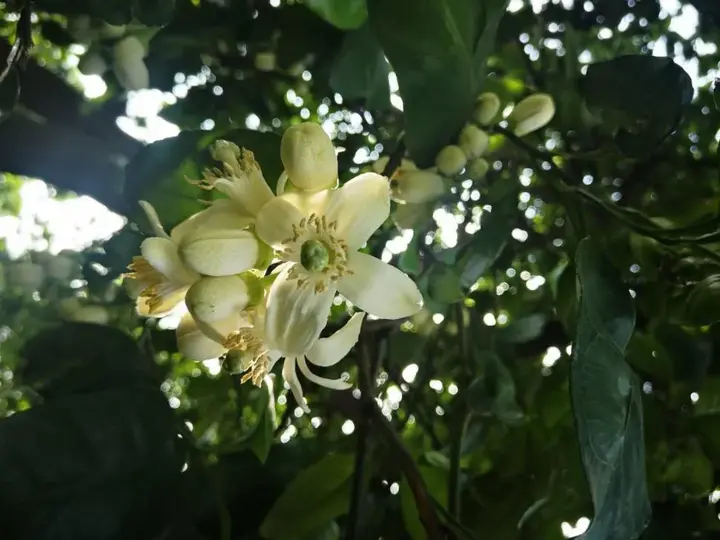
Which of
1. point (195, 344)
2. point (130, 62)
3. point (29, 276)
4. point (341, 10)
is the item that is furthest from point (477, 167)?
point (29, 276)

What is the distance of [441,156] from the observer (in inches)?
18.3

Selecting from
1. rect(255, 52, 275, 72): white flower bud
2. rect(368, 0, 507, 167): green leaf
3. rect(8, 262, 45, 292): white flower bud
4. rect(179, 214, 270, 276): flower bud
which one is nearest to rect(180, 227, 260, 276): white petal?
rect(179, 214, 270, 276): flower bud

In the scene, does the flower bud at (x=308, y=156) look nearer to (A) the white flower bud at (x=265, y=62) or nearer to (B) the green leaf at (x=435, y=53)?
(B) the green leaf at (x=435, y=53)

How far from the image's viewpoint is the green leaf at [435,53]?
1.14 feet

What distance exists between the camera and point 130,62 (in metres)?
0.67

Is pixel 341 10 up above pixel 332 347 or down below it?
above

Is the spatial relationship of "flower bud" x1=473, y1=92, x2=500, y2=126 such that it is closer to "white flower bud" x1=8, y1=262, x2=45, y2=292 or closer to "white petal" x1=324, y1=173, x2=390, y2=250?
"white petal" x1=324, y1=173, x2=390, y2=250

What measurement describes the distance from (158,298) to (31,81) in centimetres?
43

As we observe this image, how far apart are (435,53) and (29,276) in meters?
0.66

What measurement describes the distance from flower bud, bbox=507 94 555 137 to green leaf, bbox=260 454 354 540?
0.91 ft

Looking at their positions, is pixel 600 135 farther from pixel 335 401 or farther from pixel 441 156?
pixel 335 401

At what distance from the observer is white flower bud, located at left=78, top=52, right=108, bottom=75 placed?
0.70m

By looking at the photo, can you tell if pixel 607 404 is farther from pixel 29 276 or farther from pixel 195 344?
pixel 29 276

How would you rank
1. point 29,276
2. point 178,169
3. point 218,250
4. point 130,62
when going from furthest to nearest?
point 29,276
point 130,62
point 178,169
point 218,250
